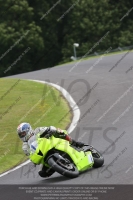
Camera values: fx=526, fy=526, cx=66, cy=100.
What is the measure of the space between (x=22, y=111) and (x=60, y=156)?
926cm

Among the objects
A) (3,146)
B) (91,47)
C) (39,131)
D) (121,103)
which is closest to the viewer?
(39,131)

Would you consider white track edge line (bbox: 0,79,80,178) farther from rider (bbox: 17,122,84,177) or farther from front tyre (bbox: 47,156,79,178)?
front tyre (bbox: 47,156,79,178)

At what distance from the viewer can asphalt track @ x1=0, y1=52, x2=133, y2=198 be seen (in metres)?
10.9

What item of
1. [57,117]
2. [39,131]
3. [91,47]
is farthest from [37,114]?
[91,47]

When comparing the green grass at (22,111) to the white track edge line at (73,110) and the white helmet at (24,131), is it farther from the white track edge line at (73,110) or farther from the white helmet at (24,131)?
the white helmet at (24,131)

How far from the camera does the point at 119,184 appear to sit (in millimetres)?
9641

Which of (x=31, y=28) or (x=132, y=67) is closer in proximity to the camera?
(x=132, y=67)

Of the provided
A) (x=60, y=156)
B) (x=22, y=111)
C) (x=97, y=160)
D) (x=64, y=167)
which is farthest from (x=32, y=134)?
(x=22, y=111)

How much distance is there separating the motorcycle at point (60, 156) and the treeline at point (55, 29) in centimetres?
4141

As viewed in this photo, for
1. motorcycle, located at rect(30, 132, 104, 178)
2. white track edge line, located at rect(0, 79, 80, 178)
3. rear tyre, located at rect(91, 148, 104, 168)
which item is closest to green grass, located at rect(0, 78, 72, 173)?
white track edge line, located at rect(0, 79, 80, 178)

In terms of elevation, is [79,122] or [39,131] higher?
[39,131]

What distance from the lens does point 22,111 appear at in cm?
1983

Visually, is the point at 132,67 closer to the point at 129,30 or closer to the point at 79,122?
the point at 79,122

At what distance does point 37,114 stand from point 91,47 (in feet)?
111
